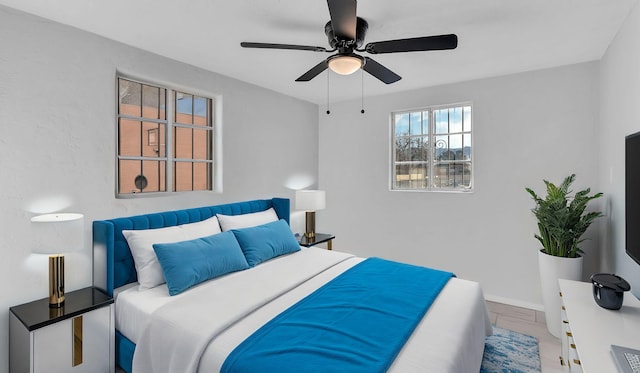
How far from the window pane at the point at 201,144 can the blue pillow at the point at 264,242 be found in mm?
982

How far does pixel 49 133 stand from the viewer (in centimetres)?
223

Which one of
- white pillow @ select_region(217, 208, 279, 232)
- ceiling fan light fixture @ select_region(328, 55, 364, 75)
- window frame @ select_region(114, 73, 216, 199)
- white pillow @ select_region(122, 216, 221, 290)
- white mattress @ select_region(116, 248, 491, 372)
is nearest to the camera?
white mattress @ select_region(116, 248, 491, 372)

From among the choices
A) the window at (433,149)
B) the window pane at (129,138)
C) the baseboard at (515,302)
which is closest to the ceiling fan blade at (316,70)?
the window pane at (129,138)

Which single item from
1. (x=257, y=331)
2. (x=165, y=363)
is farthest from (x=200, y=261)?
(x=257, y=331)

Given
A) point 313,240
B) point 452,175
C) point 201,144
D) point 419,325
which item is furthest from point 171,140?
point 452,175

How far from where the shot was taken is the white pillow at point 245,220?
3100 millimetres

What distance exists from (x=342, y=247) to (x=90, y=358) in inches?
129

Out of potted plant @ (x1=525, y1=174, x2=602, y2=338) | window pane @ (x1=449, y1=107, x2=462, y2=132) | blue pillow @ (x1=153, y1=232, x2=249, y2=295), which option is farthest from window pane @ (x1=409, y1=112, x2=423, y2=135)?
blue pillow @ (x1=153, y1=232, x2=249, y2=295)

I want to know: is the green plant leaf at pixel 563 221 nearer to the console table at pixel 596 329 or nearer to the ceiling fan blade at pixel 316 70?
the console table at pixel 596 329

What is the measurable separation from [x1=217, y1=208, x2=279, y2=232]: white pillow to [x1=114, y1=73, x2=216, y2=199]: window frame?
42cm

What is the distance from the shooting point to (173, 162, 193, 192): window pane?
3.14 meters

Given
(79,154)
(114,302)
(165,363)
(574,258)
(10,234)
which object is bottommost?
(165,363)

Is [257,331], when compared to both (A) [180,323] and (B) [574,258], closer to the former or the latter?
(A) [180,323]

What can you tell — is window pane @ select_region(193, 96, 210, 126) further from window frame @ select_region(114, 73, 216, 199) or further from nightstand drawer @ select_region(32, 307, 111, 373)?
nightstand drawer @ select_region(32, 307, 111, 373)
